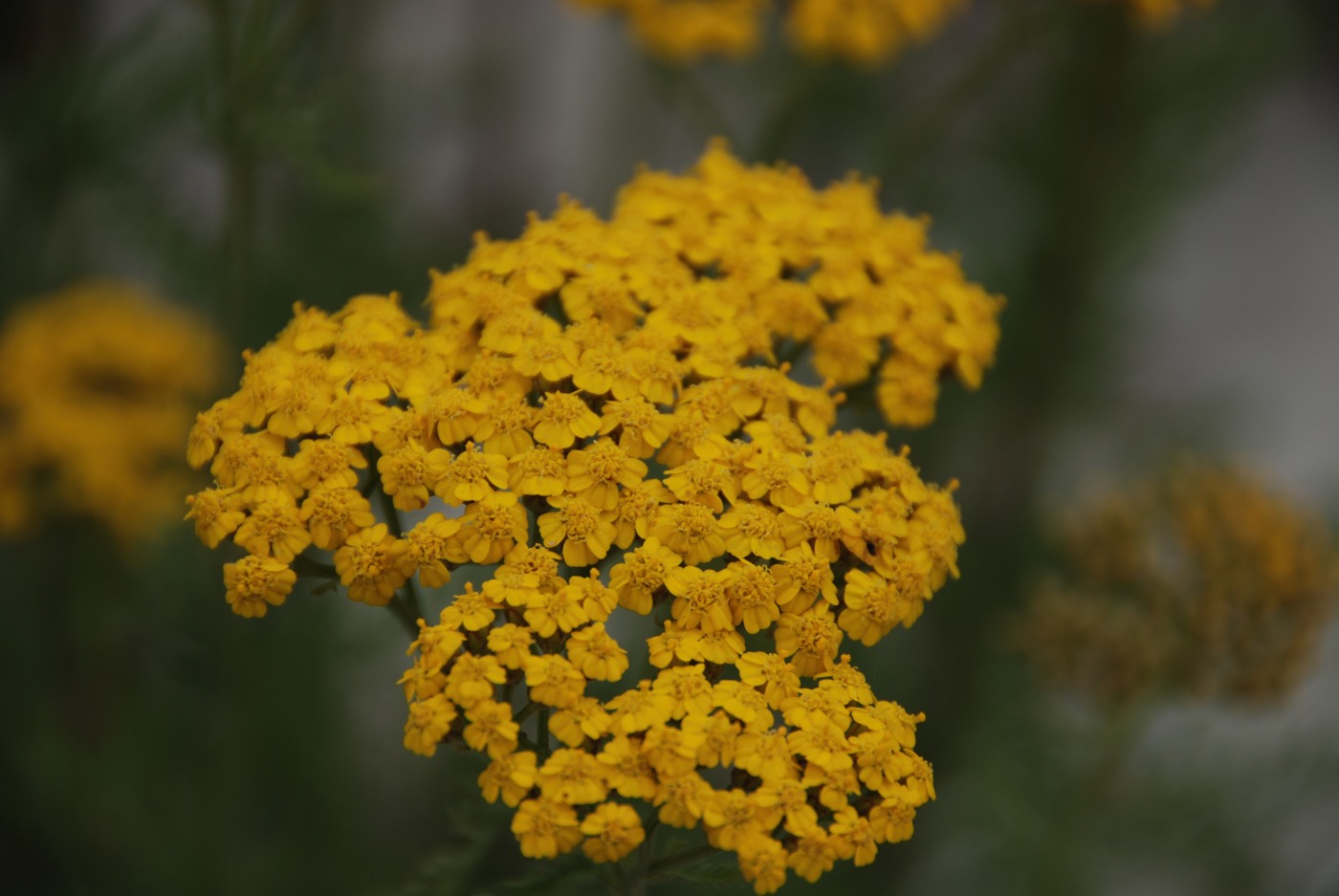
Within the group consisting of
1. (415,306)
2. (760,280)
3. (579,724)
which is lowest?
(579,724)

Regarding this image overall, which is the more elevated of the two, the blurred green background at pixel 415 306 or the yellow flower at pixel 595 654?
the blurred green background at pixel 415 306

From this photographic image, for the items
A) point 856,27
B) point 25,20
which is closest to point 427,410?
point 856,27

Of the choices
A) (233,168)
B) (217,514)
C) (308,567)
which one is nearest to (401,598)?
(308,567)

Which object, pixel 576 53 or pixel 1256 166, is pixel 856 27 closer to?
pixel 576 53

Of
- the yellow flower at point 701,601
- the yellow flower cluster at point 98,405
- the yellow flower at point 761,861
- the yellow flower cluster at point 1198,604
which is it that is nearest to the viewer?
the yellow flower at point 761,861

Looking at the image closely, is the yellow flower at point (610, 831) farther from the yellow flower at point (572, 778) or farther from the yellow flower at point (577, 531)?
the yellow flower at point (577, 531)

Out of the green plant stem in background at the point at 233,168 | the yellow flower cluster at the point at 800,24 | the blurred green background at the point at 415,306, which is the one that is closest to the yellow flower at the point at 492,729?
the blurred green background at the point at 415,306

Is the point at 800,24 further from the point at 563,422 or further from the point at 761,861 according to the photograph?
the point at 761,861
